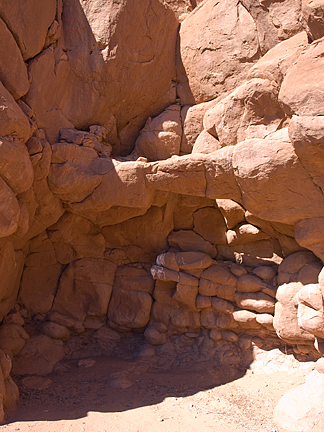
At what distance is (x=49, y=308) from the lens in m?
7.17

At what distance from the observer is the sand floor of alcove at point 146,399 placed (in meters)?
4.66

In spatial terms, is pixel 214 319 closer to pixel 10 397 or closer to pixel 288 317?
pixel 288 317

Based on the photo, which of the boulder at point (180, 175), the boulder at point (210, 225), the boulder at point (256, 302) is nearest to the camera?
the boulder at point (180, 175)

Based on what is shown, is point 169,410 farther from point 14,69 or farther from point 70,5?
point 70,5

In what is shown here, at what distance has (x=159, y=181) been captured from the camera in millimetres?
5906

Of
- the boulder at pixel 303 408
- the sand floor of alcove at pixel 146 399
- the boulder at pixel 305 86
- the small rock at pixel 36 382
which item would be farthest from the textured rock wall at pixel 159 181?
the boulder at pixel 303 408

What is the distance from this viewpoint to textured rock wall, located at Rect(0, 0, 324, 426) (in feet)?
16.8

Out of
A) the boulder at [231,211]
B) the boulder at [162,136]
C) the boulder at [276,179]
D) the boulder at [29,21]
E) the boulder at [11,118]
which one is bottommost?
the boulder at [231,211]

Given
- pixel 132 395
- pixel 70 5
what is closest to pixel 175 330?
pixel 132 395

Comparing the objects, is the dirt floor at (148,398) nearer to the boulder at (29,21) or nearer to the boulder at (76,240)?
the boulder at (76,240)

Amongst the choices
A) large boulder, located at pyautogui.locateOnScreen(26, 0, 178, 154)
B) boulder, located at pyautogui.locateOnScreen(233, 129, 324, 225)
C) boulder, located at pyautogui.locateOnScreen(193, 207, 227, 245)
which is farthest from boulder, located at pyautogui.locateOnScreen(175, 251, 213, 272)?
large boulder, located at pyautogui.locateOnScreen(26, 0, 178, 154)

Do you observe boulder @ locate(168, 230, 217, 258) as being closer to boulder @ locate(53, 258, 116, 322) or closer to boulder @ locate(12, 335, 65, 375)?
boulder @ locate(53, 258, 116, 322)

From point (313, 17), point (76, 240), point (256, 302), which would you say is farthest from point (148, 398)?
point (313, 17)

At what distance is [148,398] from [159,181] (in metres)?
3.32
